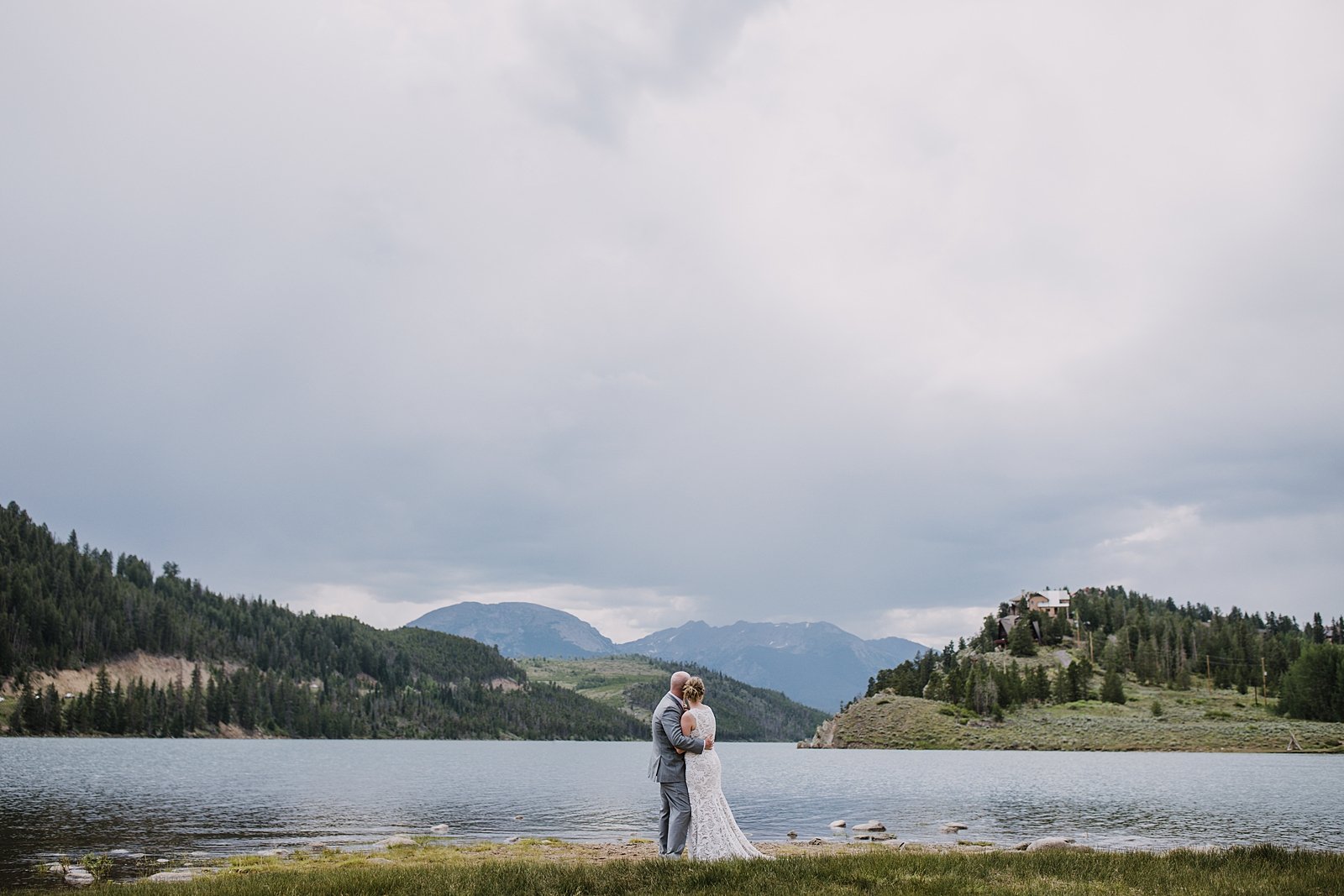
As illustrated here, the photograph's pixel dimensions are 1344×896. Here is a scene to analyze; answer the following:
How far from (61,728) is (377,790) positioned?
16633 cm

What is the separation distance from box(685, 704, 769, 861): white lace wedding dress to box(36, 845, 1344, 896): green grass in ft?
6.37

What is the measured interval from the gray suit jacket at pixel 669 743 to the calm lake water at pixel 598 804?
19285 millimetres

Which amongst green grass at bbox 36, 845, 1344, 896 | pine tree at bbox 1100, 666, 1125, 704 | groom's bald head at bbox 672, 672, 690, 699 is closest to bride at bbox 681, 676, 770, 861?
groom's bald head at bbox 672, 672, 690, 699

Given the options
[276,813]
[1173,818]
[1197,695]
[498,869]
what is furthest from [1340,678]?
[498,869]

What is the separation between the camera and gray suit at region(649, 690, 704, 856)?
70.5 ft

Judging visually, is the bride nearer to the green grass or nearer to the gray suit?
the gray suit

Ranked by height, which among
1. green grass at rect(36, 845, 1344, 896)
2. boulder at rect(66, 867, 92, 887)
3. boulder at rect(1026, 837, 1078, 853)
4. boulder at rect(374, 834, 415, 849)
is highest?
green grass at rect(36, 845, 1344, 896)

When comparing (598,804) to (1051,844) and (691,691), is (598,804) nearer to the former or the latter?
(1051,844)

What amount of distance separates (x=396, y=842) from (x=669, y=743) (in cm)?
2080

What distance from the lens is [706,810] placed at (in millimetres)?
21750

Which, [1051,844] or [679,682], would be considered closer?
[679,682]

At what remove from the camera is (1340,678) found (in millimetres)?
161000

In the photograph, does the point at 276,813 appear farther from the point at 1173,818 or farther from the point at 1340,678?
the point at 1340,678

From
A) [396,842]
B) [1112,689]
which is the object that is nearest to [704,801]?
[396,842]
